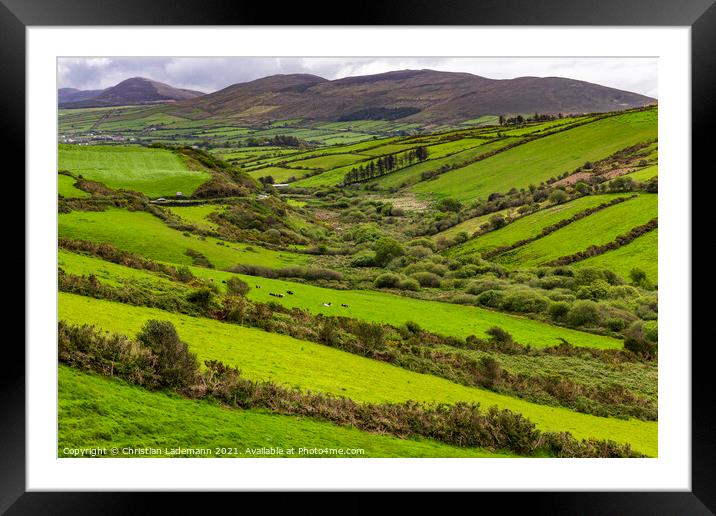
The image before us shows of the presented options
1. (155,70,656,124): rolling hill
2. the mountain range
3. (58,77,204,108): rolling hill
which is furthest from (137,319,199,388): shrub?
(155,70,656,124): rolling hill

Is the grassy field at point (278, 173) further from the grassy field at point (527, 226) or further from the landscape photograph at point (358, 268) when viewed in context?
the grassy field at point (527, 226)

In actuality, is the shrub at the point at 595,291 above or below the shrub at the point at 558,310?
above

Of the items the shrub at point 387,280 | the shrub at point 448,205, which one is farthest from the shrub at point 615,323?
the shrub at point 448,205

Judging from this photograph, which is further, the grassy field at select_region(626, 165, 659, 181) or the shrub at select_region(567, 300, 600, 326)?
the grassy field at select_region(626, 165, 659, 181)

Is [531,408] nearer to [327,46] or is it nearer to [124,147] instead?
[327,46]

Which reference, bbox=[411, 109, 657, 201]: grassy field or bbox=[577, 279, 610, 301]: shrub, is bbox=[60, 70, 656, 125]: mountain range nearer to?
bbox=[411, 109, 657, 201]: grassy field
